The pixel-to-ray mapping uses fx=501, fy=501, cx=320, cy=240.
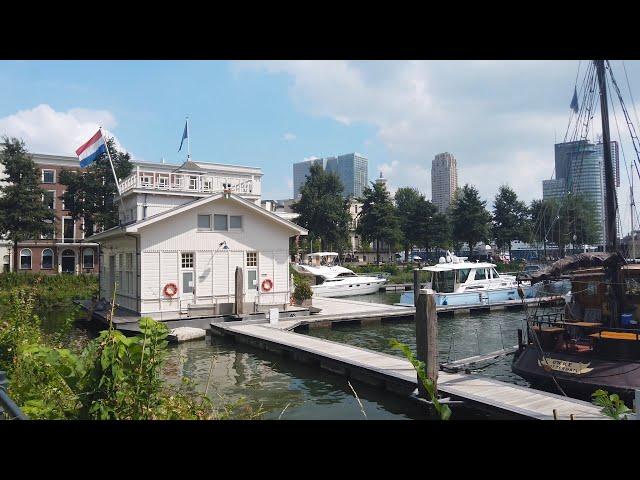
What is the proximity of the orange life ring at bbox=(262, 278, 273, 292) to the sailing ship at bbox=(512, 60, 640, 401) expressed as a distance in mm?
13308

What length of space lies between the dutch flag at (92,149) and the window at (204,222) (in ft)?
19.4

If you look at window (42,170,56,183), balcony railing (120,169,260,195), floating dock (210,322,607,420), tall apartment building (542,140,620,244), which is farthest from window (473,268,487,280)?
window (42,170,56,183)

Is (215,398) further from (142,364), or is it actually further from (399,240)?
(399,240)

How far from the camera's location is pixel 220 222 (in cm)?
2408

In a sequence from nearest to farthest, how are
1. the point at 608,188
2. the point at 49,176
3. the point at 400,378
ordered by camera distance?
the point at 400,378, the point at 608,188, the point at 49,176

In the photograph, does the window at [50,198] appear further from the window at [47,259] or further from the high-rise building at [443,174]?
the high-rise building at [443,174]

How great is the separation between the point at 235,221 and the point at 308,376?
11.5 meters

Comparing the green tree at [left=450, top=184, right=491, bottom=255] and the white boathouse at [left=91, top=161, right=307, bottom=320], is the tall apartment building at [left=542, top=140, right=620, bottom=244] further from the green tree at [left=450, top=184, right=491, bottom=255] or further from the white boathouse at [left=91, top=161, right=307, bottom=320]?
the green tree at [left=450, top=184, right=491, bottom=255]

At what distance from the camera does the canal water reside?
453 inches

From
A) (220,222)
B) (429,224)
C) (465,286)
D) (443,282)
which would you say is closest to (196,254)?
(220,222)

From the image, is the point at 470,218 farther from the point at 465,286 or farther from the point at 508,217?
the point at 465,286

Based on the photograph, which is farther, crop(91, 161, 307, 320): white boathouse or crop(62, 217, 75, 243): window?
crop(62, 217, 75, 243): window

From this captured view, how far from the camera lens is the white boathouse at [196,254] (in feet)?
73.0

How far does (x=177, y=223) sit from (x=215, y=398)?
11.8m
